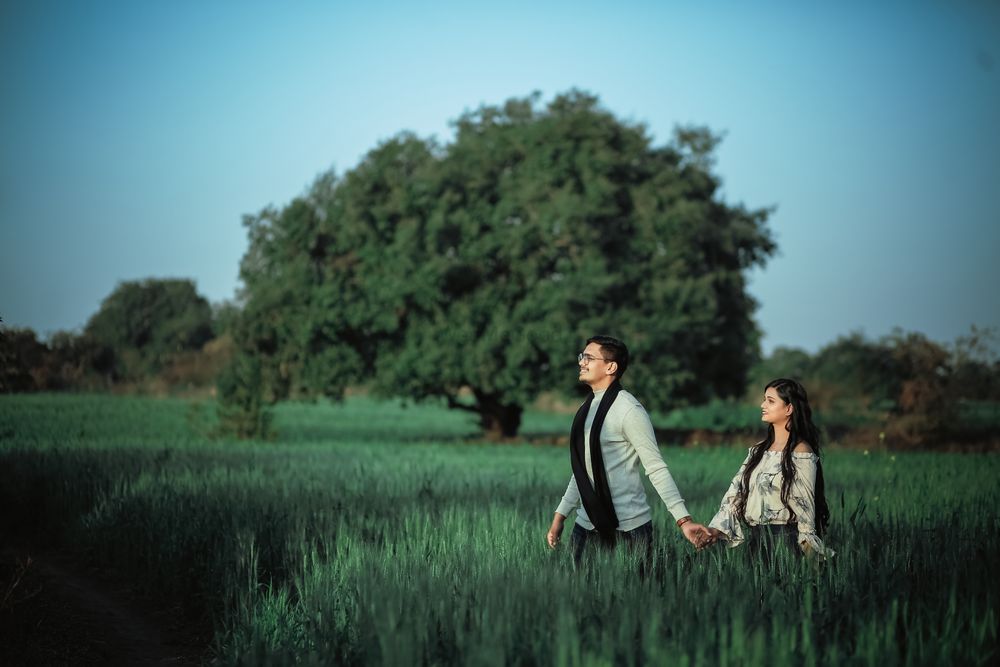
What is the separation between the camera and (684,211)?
25.8 meters

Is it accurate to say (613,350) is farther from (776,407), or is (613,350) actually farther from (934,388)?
(934,388)

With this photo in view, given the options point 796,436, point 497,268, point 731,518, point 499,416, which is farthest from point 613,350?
point 499,416

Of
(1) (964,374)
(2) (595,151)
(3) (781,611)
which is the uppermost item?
(2) (595,151)

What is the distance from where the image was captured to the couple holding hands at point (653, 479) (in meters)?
5.05

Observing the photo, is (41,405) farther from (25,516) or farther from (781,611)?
(781,611)

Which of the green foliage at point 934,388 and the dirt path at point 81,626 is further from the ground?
the green foliage at point 934,388

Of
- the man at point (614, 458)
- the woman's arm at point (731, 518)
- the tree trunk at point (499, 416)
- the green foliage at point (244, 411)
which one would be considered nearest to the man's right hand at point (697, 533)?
the man at point (614, 458)

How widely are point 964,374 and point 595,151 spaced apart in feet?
39.7

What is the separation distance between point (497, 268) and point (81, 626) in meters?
20.6

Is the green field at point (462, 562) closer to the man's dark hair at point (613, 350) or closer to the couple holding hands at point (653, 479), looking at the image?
the couple holding hands at point (653, 479)

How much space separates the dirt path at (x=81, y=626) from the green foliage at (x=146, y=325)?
328 inches

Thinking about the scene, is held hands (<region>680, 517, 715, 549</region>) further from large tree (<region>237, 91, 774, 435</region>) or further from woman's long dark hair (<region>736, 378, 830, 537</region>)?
large tree (<region>237, 91, 774, 435</region>)

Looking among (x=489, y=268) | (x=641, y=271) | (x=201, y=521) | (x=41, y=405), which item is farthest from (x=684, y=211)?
(x=201, y=521)

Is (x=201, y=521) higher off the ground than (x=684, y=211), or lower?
lower
